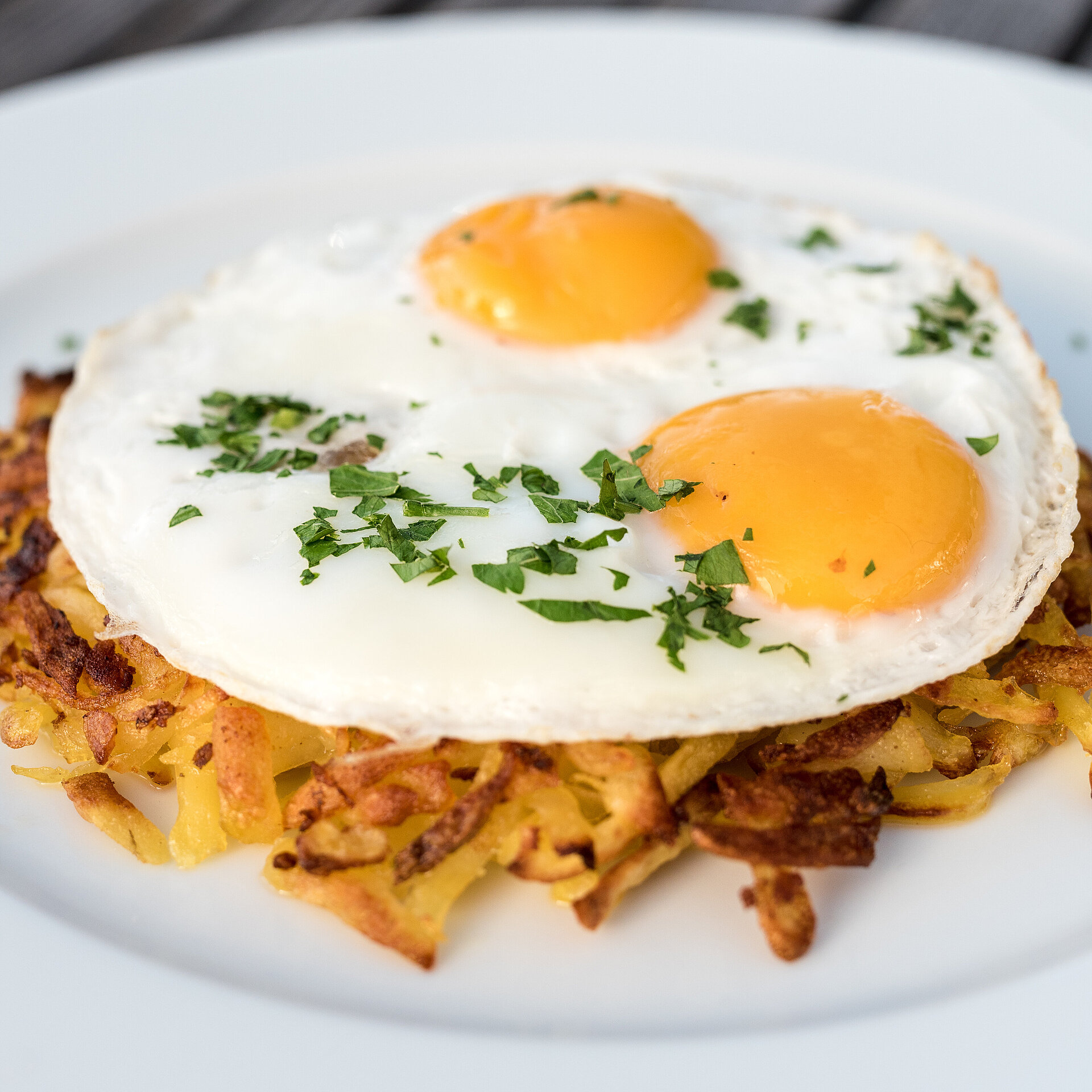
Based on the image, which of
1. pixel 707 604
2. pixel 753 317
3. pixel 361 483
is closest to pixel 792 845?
pixel 707 604

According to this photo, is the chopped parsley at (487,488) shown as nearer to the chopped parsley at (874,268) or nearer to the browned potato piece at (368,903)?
the browned potato piece at (368,903)

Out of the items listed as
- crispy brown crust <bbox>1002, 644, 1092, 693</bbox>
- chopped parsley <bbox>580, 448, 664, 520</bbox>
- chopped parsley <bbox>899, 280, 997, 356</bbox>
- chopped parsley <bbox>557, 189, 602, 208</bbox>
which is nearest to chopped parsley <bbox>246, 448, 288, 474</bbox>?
chopped parsley <bbox>580, 448, 664, 520</bbox>

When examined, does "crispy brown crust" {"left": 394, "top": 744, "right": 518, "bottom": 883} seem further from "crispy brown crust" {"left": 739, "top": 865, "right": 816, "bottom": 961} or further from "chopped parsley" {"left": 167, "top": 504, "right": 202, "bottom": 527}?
"chopped parsley" {"left": 167, "top": 504, "right": 202, "bottom": 527}

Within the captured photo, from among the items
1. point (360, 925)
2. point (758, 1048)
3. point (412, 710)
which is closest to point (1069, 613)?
point (758, 1048)

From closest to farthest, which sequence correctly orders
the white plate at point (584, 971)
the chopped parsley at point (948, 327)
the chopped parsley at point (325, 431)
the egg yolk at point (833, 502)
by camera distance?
1. the white plate at point (584, 971)
2. the egg yolk at point (833, 502)
3. the chopped parsley at point (325, 431)
4. the chopped parsley at point (948, 327)

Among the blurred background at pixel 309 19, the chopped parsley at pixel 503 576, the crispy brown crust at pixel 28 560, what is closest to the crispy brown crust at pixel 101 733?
the crispy brown crust at pixel 28 560

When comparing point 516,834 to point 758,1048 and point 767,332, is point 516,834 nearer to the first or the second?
point 758,1048
